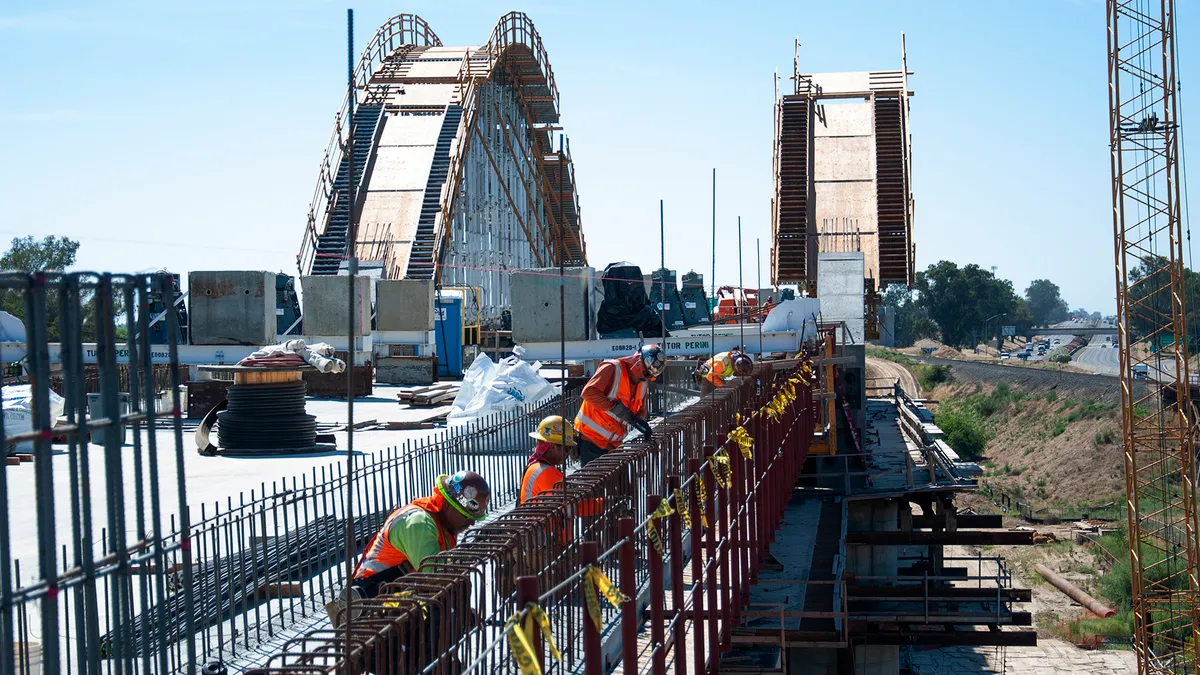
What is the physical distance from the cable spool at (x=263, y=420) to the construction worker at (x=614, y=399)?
7.30m

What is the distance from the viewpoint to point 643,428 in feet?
39.3

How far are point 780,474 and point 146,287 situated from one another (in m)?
11.9

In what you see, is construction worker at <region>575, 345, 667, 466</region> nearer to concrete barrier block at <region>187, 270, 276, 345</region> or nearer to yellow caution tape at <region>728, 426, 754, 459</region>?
yellow caution tape at <region>728, 426, 754, 459</region>

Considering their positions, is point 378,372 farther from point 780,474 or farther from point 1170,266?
point 1170,266

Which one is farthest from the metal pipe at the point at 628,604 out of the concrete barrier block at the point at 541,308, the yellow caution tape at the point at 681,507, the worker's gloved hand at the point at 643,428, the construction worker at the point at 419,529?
the concrete barrier block at the point at 541,308

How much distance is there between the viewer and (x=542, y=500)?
28.2 ft

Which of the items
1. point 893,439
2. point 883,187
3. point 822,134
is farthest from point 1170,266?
point 822,134

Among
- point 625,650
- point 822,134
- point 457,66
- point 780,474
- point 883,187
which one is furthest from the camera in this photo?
point 457,66

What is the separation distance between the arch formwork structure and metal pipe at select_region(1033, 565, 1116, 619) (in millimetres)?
17879

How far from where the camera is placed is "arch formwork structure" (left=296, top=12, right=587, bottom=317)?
4041cm

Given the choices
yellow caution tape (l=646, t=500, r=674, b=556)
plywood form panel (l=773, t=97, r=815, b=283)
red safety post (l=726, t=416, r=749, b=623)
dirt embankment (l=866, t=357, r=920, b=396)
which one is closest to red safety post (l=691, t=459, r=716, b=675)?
yellow caution tape (l=646, t=500, r=674, b=556)

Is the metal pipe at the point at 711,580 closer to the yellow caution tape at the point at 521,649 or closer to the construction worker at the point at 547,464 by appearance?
the construction worker at the point at 547,464

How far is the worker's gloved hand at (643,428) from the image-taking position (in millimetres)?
11680

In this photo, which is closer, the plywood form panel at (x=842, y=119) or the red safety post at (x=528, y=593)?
the red safety post at (x=528, y=593)
